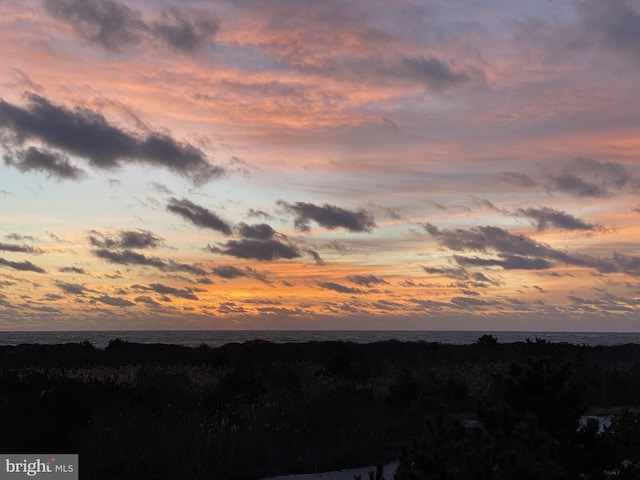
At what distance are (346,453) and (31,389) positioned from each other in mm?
6812

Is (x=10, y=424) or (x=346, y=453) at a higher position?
(x=10, y=424)

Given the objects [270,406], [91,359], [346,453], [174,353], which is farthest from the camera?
[174,353]

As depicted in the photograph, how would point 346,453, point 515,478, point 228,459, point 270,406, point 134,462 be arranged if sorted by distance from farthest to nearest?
point 270,406 < point 346,453 < point 228,459 < point 134,462 < point 515,478

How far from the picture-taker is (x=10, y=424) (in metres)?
10.9

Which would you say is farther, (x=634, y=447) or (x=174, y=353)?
(x=174, y=353)

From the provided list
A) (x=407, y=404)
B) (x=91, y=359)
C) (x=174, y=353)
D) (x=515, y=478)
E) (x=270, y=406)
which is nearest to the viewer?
(x=515, y=478)

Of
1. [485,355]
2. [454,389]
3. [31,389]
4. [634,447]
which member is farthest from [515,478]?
[485,355]

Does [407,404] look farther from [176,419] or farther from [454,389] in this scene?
[176,419]

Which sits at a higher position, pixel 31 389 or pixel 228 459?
pixel 31 389

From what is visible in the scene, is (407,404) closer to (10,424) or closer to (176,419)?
(176,419)

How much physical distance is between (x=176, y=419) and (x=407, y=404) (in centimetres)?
795

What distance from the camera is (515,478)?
533 centimetres

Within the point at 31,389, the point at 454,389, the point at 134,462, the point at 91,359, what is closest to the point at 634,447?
the point at 134,462

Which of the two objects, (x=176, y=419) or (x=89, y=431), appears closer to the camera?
(x=89, y=431)
